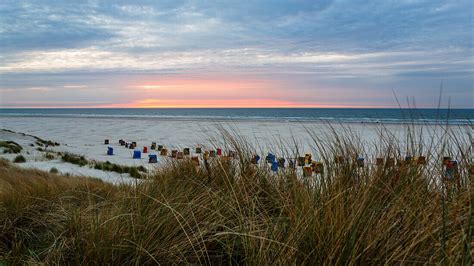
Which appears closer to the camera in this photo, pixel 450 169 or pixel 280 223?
pixel 280 223

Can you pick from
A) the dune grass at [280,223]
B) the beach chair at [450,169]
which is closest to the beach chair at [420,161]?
the dune grass at [280,223]

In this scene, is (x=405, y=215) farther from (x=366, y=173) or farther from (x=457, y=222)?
(x=366, y=173)

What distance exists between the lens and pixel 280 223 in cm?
238

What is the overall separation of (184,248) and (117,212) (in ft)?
2.26

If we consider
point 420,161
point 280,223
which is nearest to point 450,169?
point 420,161

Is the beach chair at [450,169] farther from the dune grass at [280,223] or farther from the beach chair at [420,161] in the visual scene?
the beach chair at [420,161]

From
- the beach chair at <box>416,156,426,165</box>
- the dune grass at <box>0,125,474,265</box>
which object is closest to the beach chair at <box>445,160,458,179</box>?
the dune grass at <box>0,125,474,265</box>

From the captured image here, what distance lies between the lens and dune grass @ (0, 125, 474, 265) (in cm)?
188

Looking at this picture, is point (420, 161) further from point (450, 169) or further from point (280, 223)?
point (280, 223)

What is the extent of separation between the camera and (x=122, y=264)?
2328mm

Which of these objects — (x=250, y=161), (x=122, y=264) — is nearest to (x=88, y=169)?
(x=250, y=161)

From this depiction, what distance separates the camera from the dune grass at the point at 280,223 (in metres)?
1.88

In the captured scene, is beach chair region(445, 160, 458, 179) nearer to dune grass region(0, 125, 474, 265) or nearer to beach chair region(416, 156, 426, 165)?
dune grass region(0, 125, 474, 265)

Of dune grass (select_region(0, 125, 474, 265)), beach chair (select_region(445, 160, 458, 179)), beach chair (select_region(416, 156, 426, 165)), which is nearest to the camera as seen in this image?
dune grass (select_region(0, 125, 474, 265))
